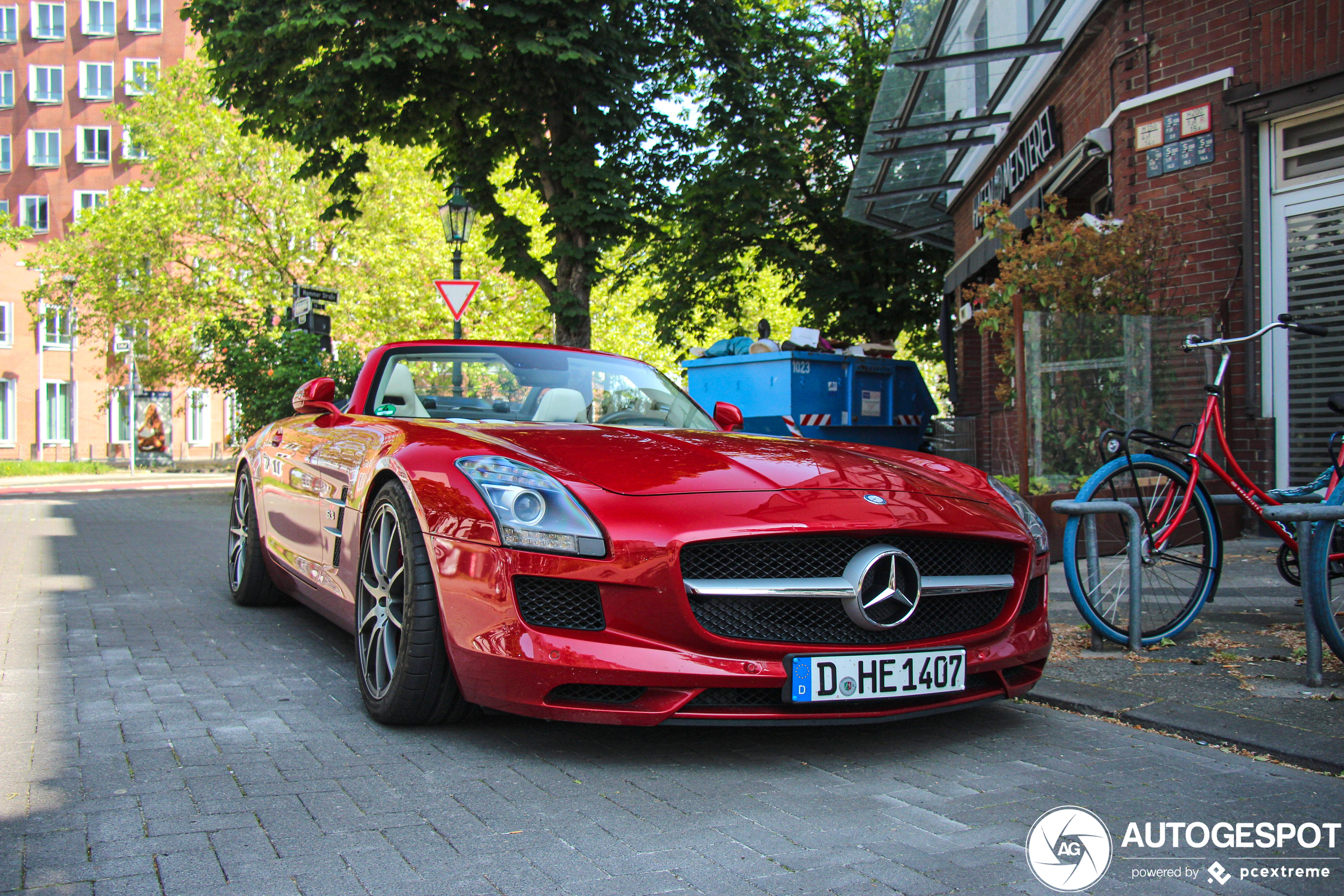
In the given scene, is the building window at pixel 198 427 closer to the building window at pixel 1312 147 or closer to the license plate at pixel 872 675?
the building window at pixel 1312 147

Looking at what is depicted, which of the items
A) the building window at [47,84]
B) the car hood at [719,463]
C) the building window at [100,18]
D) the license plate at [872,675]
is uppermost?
the building window at [100,18]

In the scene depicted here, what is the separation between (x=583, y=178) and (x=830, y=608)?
11.9 meters

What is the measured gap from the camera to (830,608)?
10.4ft

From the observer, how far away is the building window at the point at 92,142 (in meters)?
49.9

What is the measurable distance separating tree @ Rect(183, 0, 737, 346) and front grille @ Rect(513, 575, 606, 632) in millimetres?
10570

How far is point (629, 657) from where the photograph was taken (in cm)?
300

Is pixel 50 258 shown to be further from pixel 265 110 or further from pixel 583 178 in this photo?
pixel 583 178

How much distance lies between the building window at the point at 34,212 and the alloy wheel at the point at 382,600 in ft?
177

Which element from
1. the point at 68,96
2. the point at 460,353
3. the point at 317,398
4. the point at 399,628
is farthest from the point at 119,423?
the point at 399,628

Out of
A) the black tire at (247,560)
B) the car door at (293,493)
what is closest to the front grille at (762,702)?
the car door at (293,493)

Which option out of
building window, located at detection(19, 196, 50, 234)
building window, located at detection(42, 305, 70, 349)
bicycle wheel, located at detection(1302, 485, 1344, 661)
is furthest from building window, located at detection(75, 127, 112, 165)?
bicycle wheel, located at detection(1302, 485, 1344, 661)

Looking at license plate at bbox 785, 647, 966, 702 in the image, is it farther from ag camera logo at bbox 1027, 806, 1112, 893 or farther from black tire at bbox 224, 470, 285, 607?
black tire at bbox 224, 470, 285, 607

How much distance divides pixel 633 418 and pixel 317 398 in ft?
4.66

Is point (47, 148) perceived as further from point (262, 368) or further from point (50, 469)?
point (262, 368)
